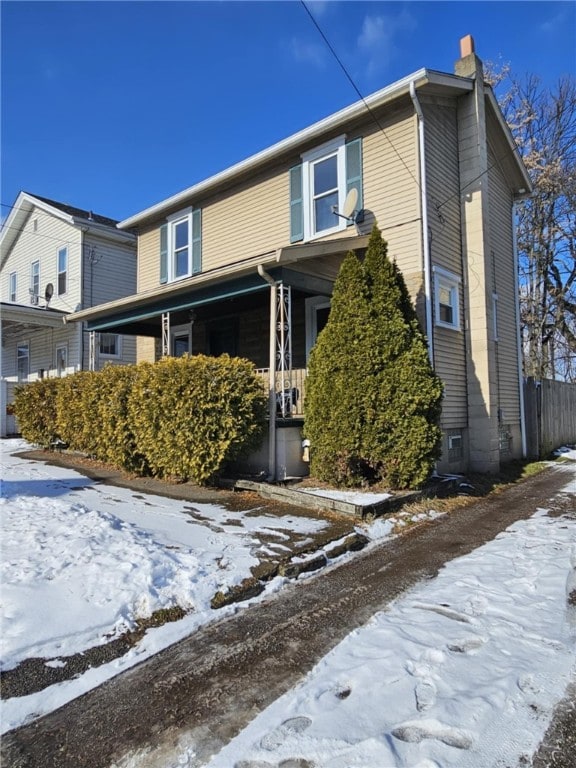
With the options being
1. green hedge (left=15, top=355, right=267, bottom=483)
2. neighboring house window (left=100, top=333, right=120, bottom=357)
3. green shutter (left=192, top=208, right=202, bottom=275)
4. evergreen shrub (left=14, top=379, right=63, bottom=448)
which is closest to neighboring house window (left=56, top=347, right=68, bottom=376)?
neighboring house window (left=100, top=333, right=120, bottom=357)

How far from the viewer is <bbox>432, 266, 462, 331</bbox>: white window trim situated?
30.0 feet

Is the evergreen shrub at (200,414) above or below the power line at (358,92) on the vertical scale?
below

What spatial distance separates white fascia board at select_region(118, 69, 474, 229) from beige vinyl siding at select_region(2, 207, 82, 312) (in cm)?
574

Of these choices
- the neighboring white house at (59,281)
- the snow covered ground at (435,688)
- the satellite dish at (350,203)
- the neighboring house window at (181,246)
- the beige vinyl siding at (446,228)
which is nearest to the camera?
the snow covered ground at (435,688)

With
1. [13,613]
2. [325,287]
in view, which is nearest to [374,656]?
[13,613]

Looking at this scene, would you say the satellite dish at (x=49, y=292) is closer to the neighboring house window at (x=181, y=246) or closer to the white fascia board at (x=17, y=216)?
the white fascia board at (x=17, y=216)

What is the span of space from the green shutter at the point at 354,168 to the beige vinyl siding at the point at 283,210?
0.40 feet

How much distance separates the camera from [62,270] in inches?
735

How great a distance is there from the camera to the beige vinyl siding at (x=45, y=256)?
18.0 metres

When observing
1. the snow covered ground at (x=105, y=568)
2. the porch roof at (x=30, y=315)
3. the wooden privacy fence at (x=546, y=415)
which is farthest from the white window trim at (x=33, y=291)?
the wooden privacy fence at (x=546, y=415)

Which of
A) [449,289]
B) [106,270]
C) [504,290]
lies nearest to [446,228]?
[449,289]

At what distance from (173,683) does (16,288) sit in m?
22.6

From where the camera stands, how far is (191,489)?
745 cm

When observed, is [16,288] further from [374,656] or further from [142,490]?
[374,656]
